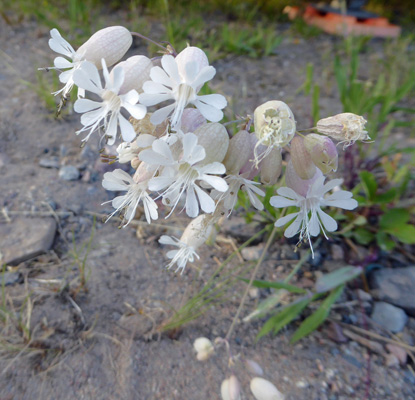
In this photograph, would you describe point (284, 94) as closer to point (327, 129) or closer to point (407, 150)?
point (407, 150)

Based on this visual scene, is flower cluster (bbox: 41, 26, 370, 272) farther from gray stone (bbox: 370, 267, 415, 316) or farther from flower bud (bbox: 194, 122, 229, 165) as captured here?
gray stone (bbox: 370, 267, 415, 316)

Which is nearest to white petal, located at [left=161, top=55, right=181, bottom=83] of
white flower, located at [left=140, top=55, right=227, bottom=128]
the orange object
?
white flower, located at [left=140, top=55, right=227, bottom=128]

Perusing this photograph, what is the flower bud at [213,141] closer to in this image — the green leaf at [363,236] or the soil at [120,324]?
the soil at [120,324]

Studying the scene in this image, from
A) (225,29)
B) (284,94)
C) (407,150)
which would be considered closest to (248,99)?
(284,94)

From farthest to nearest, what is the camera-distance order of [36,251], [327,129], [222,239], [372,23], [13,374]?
[372,23] → [222,239] → [36,251] → [13,374] → [327,129]

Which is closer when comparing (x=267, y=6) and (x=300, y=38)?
(x=300, y=38)
